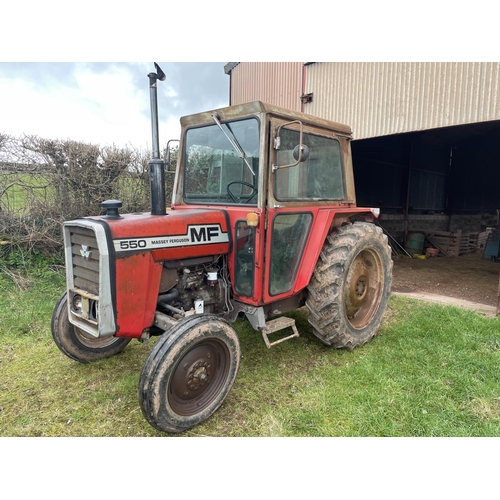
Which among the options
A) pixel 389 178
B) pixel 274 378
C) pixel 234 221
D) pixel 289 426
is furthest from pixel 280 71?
pixel 289 426

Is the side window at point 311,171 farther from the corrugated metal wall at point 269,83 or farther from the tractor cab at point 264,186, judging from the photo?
the corrugated metal wall at point 269,83

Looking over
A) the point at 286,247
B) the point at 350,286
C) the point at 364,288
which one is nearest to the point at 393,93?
the point at 364,288

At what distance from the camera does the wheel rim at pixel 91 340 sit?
123 inches

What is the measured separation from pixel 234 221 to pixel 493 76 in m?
4.00

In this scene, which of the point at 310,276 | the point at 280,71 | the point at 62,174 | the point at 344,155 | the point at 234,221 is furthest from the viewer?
the point at 280,71

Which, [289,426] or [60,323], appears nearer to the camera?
[289,426]

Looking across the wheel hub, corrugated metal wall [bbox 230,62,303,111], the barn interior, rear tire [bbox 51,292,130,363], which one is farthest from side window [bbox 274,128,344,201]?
corrugated metal wall [bbox 230,62,303,111]

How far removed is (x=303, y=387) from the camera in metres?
2.89

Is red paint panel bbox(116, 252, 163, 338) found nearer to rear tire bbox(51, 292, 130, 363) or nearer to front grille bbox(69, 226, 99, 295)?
front grille bbox(69, 226, 99, 295)

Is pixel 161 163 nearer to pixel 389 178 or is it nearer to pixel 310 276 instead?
pixel 310 276

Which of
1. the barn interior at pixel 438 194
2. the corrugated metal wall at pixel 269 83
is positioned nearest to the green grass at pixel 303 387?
the barn interior at pixel 438 194

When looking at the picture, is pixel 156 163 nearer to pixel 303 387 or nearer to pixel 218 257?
pixel 218 257

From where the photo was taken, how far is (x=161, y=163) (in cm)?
262

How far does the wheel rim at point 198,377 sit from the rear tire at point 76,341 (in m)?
1.25
